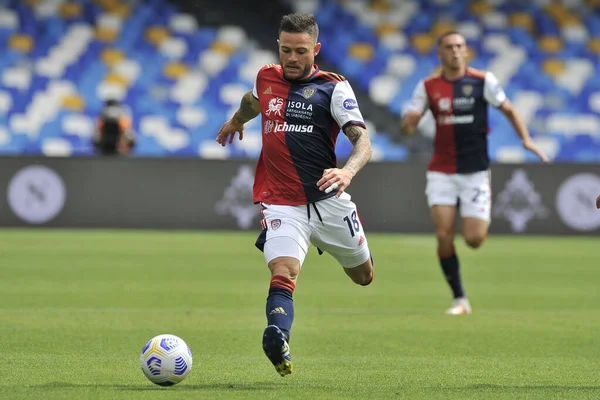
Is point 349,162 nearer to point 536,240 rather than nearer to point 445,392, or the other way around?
point 445,392

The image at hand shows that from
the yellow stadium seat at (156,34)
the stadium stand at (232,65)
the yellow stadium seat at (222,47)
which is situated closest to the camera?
the stadium stand at (232,65)

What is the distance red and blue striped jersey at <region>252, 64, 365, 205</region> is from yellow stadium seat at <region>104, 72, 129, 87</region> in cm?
1898

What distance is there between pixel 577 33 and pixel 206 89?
1000 cm

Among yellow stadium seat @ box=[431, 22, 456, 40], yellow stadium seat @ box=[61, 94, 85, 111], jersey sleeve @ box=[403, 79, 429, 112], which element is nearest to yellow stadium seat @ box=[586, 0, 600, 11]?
yellow stadium seat @ box=[431, 22, 456, 40]

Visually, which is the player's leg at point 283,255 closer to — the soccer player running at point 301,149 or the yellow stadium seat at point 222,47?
the soccer player running at point 301,149

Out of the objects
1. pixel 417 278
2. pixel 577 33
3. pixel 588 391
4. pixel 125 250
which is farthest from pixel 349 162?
pixel 577 33

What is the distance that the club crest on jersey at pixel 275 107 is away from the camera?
6480 mm

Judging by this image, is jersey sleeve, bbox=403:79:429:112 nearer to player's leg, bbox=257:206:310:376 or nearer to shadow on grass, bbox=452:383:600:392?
player's leg, bbox=257:206:310:376

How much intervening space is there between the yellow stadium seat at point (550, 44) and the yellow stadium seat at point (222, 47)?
8046mm

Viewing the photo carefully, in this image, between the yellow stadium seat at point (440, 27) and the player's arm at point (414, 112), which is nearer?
the player's arm at point (414, 112)

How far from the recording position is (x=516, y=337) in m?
8.34

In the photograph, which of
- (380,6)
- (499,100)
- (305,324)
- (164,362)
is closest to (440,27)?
(380,6)

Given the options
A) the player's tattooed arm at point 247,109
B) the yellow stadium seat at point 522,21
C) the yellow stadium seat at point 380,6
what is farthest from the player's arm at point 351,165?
the yellow stadium seat at point 522,21

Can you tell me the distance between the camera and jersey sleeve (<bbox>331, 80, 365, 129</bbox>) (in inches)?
249
